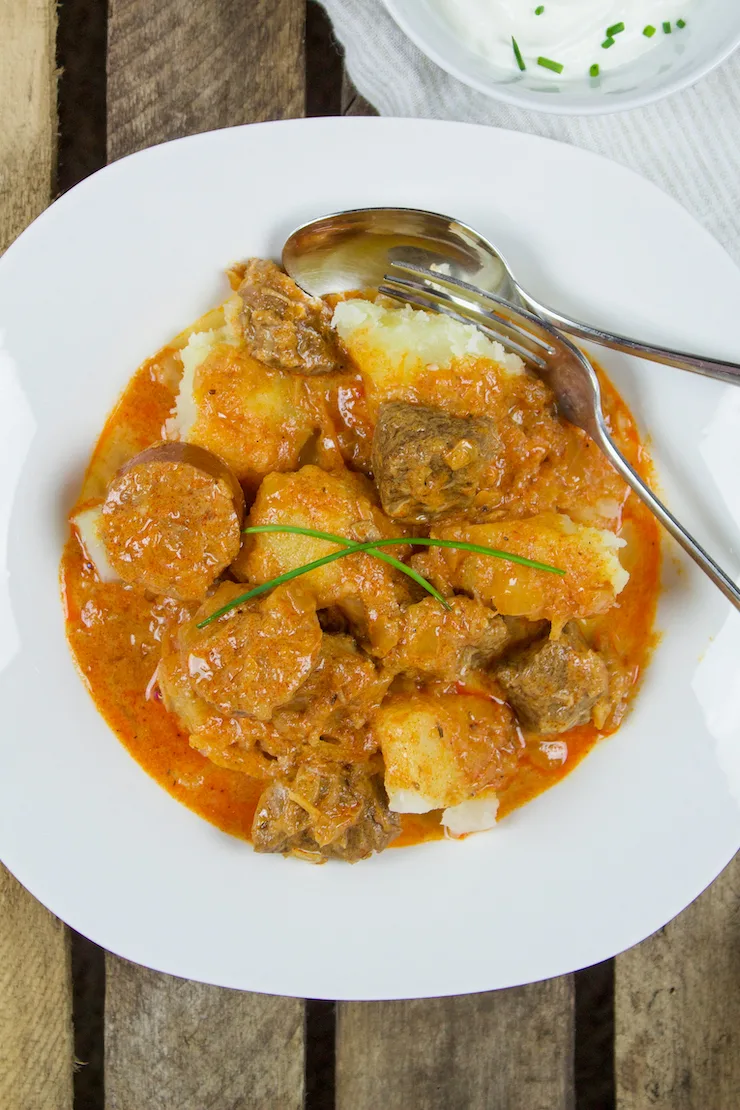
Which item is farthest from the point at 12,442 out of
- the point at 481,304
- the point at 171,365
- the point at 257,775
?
the point at 481,304

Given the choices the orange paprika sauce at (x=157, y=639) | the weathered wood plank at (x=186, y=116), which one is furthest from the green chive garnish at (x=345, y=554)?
the weathered wood plank at (x=186, y=116)

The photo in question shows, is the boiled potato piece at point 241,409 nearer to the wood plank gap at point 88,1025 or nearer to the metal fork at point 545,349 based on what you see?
the metal fork at point 545,349

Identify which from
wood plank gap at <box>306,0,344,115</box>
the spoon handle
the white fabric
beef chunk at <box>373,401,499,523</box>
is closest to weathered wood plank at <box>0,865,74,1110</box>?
beef chunk at <box>373,401,499,523</box>

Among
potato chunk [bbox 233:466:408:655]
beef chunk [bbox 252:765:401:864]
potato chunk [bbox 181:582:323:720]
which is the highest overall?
potato chunk [bbox 233:466:408:655]

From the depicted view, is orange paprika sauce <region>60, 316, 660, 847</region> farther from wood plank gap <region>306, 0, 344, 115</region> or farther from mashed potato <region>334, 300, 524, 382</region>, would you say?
wood plank gap <region>306, 0, 344, 115</region>

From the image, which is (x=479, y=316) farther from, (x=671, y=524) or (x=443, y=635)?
(x=443, y=635)

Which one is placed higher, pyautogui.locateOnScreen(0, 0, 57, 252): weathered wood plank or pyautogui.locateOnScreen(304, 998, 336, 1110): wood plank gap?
pyautogui.locateOnScreen(0, 0, 57, 252): weathered wood plank

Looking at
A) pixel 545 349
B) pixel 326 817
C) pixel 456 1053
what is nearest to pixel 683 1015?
pixel 456 1053
